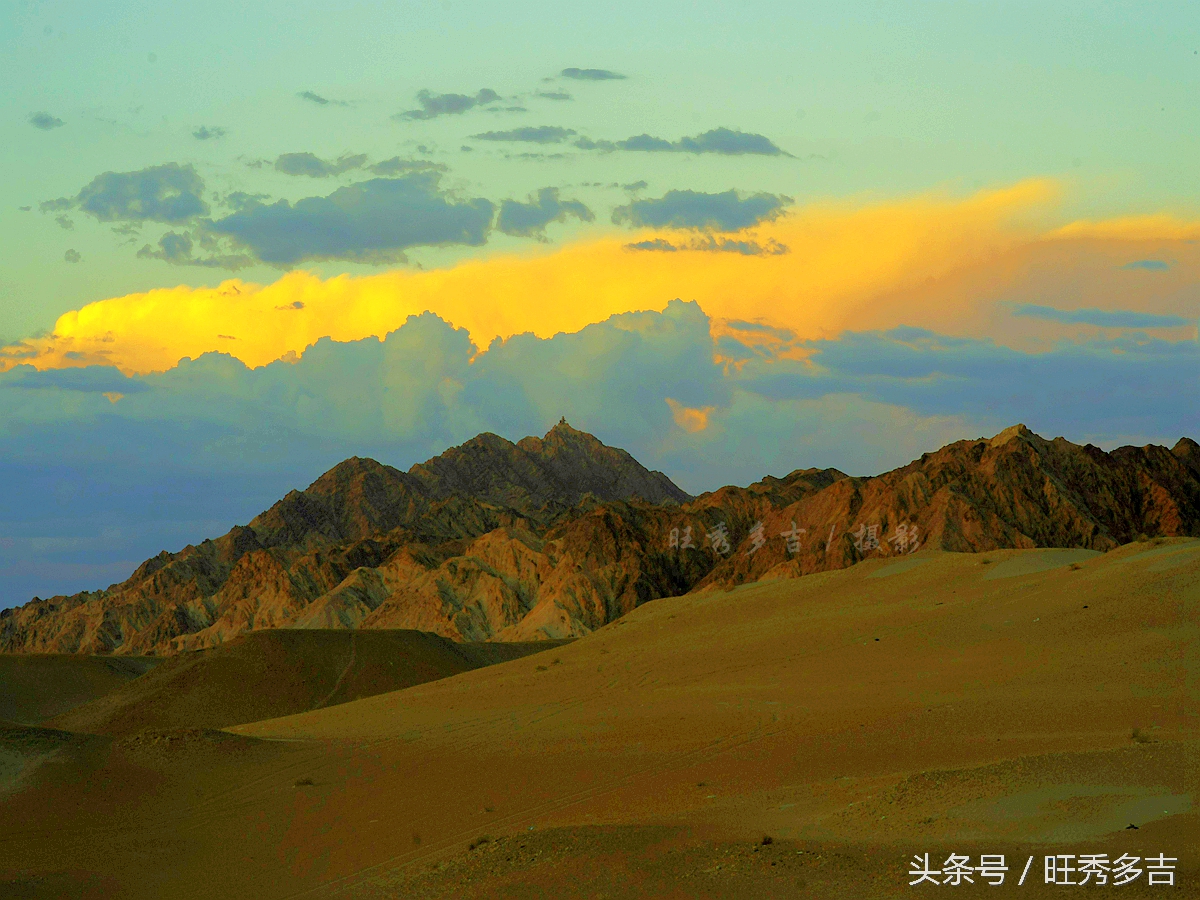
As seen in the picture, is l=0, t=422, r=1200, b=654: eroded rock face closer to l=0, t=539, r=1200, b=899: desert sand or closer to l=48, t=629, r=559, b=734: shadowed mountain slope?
l=48, t=629, r=559, b=734: shadowed mountain slope

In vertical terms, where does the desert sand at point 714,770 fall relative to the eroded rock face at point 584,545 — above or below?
below

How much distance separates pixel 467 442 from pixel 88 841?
568 ft

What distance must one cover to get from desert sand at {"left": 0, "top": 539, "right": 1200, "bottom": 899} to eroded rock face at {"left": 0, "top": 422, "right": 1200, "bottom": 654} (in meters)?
48.3

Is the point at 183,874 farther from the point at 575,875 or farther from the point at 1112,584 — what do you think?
the point at 1112,584

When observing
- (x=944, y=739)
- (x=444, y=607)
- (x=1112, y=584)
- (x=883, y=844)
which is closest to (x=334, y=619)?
(x=444, y=607)

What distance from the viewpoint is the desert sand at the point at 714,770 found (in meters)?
14.5

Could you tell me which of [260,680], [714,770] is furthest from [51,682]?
[714,770]

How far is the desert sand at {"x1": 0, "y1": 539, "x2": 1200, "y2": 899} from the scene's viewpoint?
14539mm

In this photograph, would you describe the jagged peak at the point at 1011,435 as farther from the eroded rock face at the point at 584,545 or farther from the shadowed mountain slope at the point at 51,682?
the shadowed mountain slope at the point at 51,682

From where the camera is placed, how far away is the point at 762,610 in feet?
149

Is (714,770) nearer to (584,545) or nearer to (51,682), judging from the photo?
(51,682)

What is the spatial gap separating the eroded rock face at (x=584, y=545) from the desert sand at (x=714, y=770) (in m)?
48.3

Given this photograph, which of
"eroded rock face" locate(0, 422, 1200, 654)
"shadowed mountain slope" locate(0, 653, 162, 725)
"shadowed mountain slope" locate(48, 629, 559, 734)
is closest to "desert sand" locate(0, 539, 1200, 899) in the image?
"shadowed mountain slope" locate(48, 629, 559, 734)

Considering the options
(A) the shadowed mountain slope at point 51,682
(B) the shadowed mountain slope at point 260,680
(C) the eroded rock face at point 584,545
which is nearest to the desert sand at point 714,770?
(B) the shadowed mountain slope at point 260,680
